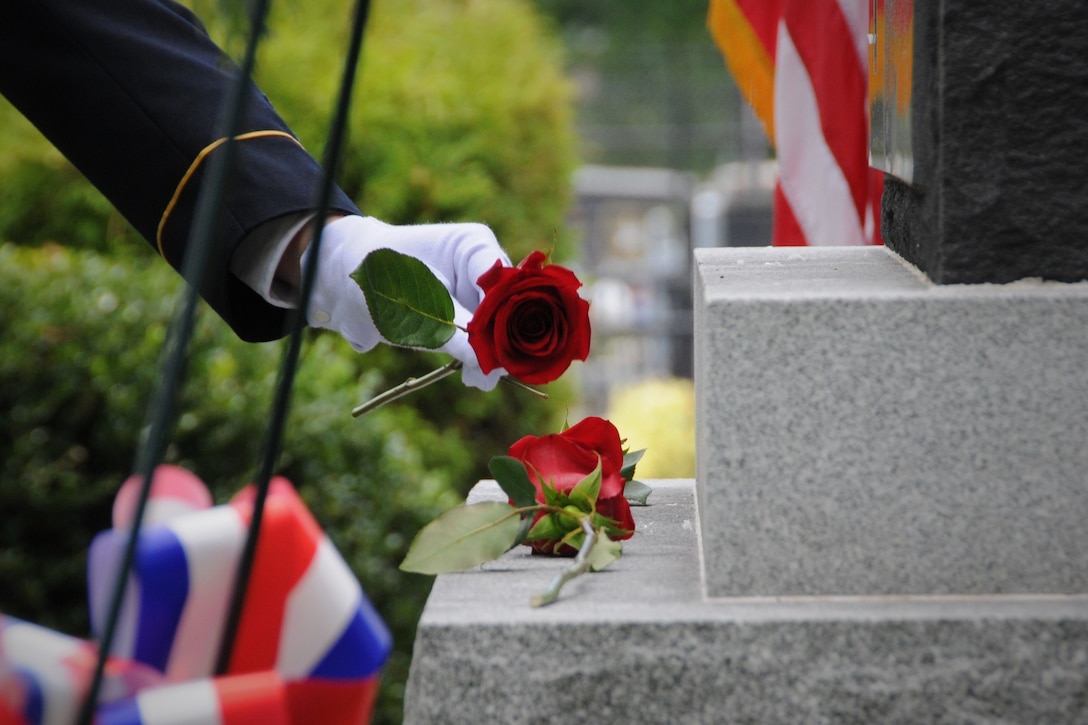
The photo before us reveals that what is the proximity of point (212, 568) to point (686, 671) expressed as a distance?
40 cm

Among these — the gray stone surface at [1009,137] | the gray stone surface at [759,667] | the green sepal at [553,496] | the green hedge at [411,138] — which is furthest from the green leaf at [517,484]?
the green hedge at [411,138]

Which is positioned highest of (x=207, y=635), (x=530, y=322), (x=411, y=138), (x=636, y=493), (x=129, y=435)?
(x=411, y=138)

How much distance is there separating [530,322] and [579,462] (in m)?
0.17

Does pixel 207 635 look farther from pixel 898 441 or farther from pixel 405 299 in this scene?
pixel 898 441

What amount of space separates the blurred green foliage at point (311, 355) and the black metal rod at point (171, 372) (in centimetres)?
8

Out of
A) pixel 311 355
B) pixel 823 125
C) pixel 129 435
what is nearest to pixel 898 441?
pixel 823 125

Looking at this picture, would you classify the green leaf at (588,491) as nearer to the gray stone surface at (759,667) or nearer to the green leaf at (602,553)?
Result: the green leaf at (602,553)

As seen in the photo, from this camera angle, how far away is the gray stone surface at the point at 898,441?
0.96 m

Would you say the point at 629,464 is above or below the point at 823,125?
below

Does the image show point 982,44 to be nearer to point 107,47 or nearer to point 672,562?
point 672,562

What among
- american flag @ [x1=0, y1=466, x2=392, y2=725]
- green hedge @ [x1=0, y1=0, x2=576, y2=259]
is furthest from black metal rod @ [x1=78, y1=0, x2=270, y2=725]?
green hedge @ [x1=0, y1=0, x2=576, y2=259]

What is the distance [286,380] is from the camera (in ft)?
2.60

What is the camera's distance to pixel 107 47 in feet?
3.90

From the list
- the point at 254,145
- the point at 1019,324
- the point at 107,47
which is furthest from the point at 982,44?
the point at 107,47
